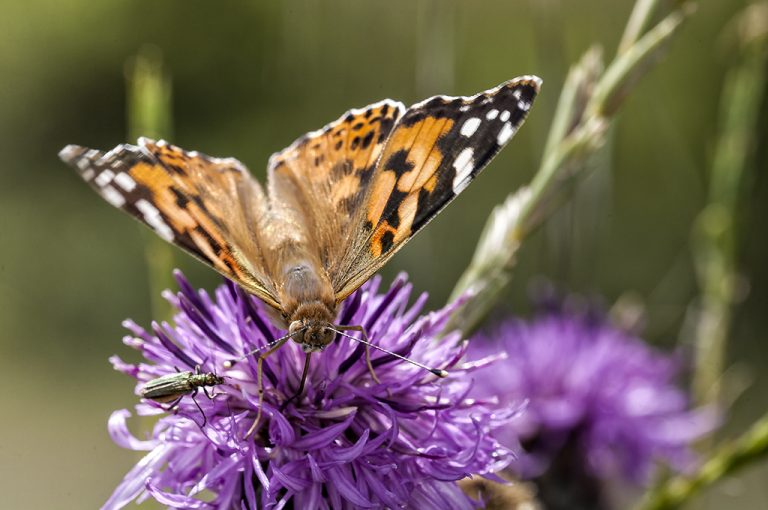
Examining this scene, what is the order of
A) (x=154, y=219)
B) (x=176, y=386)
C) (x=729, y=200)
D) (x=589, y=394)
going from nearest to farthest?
1. (x=176, y=386)
2. (x=154, y=219)
3. (x=729, y=200)
4. (x=589, y=394)

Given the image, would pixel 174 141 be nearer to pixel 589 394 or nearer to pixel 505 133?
pixel 589 394

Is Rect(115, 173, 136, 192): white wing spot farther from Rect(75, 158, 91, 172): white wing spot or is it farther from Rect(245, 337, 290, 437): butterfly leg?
Rect(245, 337, 290, 437): butterfly leg

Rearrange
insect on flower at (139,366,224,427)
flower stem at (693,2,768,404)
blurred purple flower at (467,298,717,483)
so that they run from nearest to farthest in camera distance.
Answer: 1. insect on flower at (139,366,224,427)
2. flower stem at (693,2,768,404)
3. blurred purple flower at (467,298,717,483)

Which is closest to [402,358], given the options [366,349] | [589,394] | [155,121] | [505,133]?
[366,349]

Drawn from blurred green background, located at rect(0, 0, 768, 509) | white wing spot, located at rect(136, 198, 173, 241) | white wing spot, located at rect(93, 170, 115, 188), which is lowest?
white wing spot, located at rect(136, 198, 173, 241)

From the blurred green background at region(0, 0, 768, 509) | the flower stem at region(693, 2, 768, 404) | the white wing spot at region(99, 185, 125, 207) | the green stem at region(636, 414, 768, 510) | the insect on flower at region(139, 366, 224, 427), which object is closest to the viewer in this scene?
the insect on flower at region(139, 366, 224, 427)

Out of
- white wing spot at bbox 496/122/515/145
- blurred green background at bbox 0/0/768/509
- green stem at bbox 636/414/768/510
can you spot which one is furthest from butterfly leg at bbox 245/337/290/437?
blurred green background at bbox 0/0/768/509
